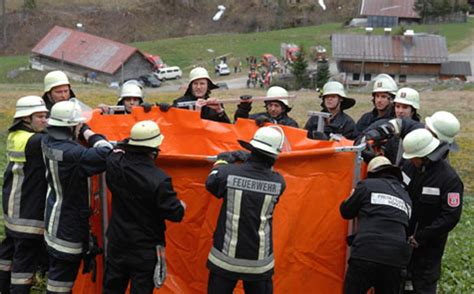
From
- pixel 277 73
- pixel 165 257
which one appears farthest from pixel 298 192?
pixel 277 73

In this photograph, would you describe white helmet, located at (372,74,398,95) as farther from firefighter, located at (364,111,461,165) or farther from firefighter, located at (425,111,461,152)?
firefighter, located at (425,111,461,152)

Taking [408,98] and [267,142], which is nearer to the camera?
[267,142]

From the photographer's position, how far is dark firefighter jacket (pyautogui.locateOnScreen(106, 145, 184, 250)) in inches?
215

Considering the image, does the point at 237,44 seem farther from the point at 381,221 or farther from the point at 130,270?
the point at 130,270

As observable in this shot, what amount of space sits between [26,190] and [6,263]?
3.13 ft

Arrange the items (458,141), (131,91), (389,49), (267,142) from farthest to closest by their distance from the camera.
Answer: (389,49), (458,141), (131,91), (267,142)

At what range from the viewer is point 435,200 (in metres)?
6.27

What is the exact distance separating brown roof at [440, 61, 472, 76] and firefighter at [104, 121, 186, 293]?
197 feet

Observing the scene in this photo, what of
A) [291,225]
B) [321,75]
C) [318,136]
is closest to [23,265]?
[291,225]

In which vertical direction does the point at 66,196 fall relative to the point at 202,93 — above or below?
below

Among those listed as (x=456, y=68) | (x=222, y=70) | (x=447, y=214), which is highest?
(x=456, y=68)

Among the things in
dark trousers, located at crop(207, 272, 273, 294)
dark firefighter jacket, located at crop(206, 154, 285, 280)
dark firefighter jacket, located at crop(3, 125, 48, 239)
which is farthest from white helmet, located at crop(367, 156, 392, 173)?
dark firefighter jacket, located at crop(3, 125, 48, 239)

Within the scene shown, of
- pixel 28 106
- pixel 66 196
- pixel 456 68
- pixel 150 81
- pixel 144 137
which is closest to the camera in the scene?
pixel 144 137

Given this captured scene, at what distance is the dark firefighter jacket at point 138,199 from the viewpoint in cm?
546
